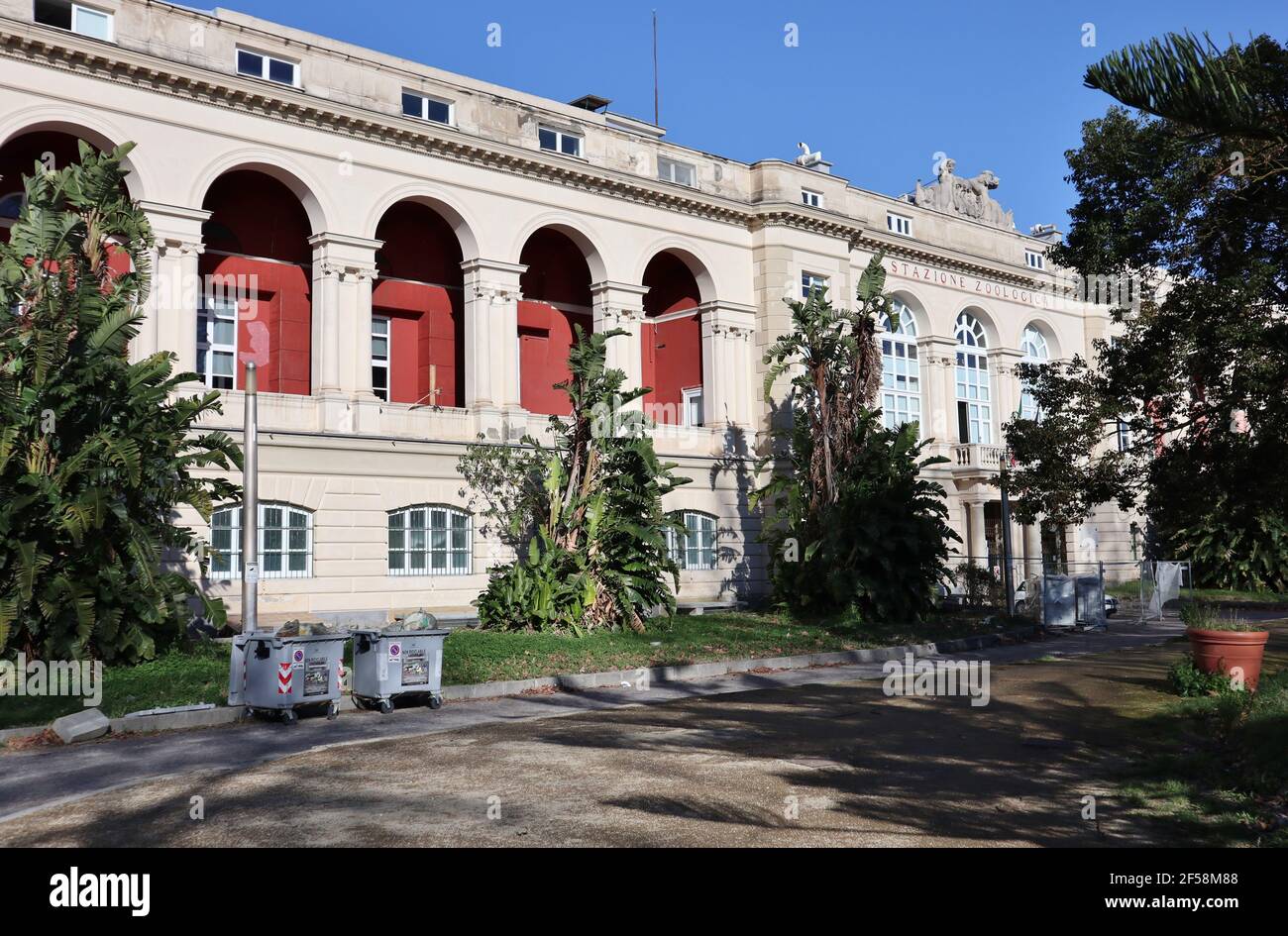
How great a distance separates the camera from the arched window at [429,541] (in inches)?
1053

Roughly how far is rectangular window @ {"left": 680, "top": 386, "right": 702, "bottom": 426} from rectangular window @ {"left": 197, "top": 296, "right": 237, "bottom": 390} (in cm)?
1379

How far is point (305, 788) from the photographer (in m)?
9.80

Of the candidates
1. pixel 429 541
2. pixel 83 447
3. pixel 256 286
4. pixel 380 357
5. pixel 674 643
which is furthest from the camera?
pixel 380 357

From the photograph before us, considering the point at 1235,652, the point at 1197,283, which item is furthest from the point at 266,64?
the point at 1235,652

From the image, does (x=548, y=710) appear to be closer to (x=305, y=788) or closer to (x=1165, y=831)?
(x=305, y=788)

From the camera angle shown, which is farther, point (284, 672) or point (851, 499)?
point (851, 499)

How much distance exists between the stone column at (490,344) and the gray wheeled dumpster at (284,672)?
1405 centimetres

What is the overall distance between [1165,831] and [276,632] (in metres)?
11.0

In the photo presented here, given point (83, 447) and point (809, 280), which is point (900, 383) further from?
point (83, 447)

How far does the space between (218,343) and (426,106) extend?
805cm

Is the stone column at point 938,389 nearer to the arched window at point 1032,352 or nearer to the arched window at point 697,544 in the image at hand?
the arched window at point 1032,352

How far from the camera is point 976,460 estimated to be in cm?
3991
